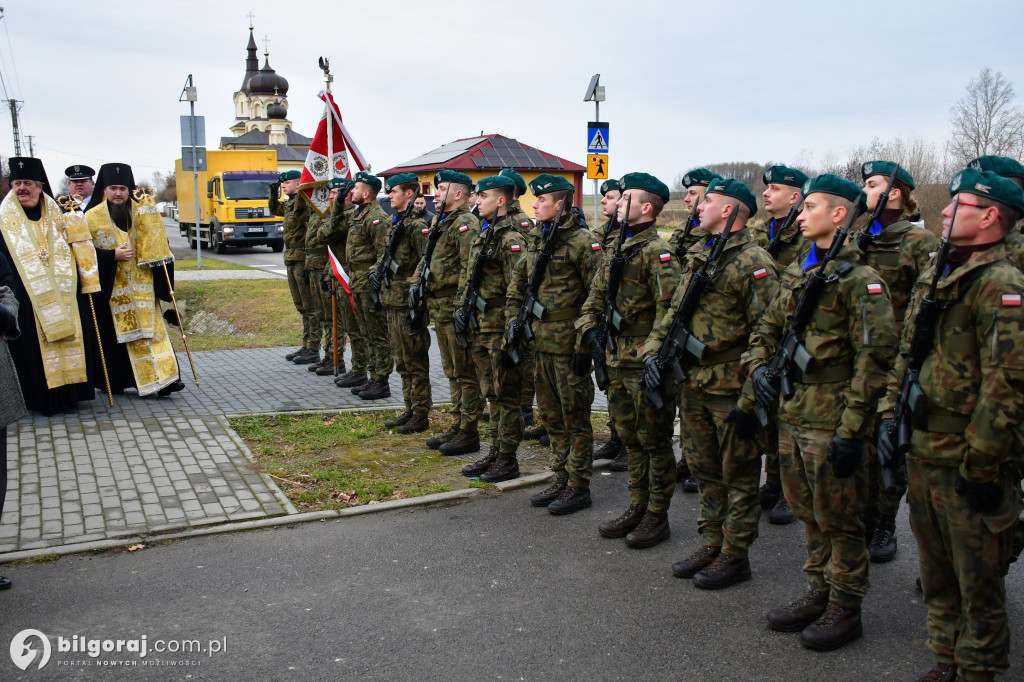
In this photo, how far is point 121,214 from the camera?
857cm

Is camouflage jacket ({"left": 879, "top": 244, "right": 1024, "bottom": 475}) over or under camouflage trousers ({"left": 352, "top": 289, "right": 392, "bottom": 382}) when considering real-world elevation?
over

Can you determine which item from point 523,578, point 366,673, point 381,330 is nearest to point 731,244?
point 523,578

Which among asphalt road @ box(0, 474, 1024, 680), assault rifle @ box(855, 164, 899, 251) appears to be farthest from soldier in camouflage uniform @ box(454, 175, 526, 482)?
assault rifle @ box(855, 164, 899, 251)

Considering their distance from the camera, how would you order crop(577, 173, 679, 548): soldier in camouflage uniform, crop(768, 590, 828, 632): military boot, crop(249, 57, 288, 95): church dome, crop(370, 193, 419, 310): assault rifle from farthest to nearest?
1. crop(249, 57, 288, 95): church dome
2. crop(370, 193, 419, 310): assault rifle
3. crop(577, 173, 679, 548): soldier in camouflage uniform
4. crop(768, 590, 828, 632): military boot

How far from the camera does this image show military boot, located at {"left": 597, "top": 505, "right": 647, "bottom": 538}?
5.27 metres

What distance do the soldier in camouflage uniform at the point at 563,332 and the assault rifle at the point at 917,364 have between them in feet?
7.87

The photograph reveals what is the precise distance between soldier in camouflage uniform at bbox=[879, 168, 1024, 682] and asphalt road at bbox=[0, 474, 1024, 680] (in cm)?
62

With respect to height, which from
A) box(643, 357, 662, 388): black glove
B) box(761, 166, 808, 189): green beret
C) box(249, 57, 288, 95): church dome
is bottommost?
box(643, 357, 662, 388): black glove

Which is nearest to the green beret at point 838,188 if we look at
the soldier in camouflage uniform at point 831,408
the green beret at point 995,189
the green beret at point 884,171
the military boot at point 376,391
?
the soldier in camouflage uniform at point 831,408

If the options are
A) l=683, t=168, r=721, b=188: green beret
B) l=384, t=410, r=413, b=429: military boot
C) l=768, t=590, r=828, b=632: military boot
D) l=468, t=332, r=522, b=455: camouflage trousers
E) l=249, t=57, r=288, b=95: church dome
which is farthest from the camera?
l=249, t=57, r=288, b=95: church dome

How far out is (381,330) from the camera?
9117 mm

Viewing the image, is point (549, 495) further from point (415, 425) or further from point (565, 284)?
point (415, 425)

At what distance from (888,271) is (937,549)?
2.37 m

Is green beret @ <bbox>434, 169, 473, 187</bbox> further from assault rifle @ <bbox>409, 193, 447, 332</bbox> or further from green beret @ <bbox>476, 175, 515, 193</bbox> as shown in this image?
green beret @ <bbox>476, 175, 515, 193</bbox>
